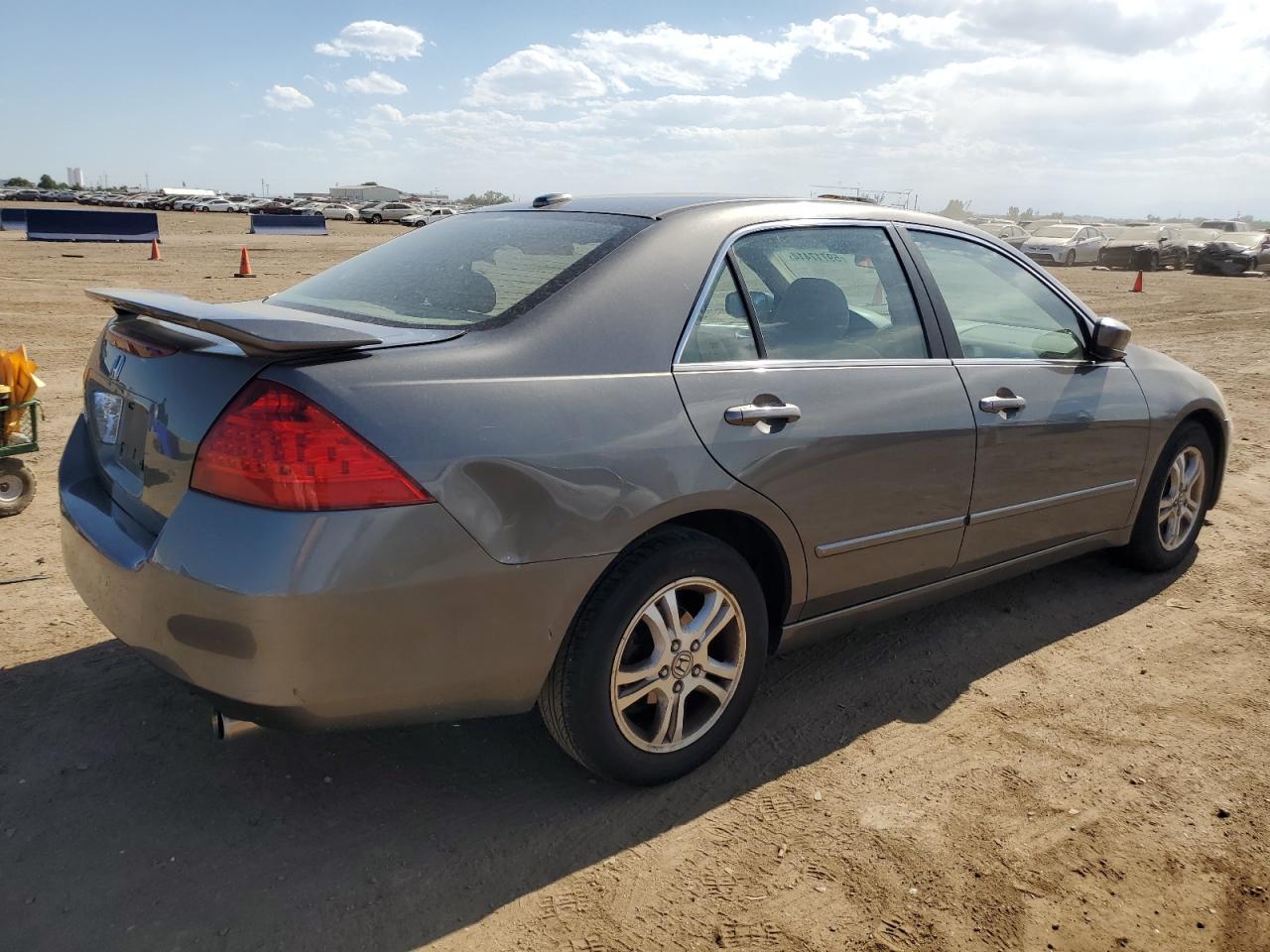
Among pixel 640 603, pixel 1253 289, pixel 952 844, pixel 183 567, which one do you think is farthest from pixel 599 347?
pixel 1253 289

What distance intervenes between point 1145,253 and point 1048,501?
32.7 meters

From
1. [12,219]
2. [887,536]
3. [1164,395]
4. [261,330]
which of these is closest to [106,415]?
[261,330]

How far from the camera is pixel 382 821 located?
Answer: 284cm

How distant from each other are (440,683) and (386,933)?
573 millimetres

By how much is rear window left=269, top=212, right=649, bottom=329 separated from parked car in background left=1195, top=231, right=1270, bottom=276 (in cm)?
3361

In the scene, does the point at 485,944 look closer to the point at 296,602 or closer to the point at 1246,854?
the point at 296,602

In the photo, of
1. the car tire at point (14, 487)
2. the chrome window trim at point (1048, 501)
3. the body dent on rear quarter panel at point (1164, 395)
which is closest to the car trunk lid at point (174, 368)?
the chrome window trim at point (1048, 501)

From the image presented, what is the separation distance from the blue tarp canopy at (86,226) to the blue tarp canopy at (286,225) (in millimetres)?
9718

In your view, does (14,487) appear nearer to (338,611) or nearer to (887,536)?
(338,611)

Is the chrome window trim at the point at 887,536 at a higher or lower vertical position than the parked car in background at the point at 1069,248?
lower

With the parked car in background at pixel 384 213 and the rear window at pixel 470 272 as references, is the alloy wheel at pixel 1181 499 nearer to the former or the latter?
the rear window at pixel 470 272

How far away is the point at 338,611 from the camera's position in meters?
2.33

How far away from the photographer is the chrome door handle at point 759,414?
294 cm

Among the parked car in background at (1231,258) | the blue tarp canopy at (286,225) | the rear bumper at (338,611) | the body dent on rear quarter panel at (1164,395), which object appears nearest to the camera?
the rear bumper at (338,611)
